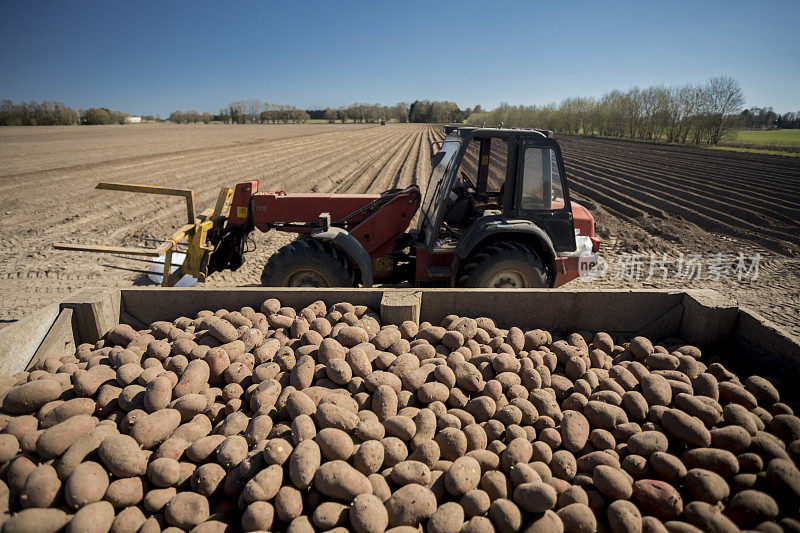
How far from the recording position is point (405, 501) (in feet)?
5.89

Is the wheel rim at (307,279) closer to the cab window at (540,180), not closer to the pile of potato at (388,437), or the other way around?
the pile of potato at (388,437)

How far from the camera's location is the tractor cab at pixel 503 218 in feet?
14.2

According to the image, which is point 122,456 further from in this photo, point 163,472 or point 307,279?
point 307,279

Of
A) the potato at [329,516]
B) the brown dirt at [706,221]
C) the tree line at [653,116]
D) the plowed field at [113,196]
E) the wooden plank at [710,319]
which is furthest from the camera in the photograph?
the tree line at [653,116]

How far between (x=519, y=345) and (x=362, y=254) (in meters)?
2.16

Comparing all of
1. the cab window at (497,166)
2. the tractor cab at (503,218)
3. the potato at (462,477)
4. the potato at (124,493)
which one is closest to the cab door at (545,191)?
the tractor cab at (503,218)

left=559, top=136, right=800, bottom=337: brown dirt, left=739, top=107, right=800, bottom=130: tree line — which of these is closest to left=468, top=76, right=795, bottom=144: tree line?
left=739, top=107, right=800, bottom=130: tree line

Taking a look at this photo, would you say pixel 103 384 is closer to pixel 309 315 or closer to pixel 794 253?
pixel 309 315

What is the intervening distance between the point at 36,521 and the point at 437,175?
4.27 meters

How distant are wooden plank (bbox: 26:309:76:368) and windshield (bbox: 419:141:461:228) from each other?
11.2ft

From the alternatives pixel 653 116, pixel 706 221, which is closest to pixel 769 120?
pixel 653 116

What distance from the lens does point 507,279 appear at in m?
4.46

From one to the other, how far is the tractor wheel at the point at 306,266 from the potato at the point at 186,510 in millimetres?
2789

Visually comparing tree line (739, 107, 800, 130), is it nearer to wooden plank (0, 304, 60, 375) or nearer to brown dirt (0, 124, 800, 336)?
brown dirt (0, 124, 800, 336)
